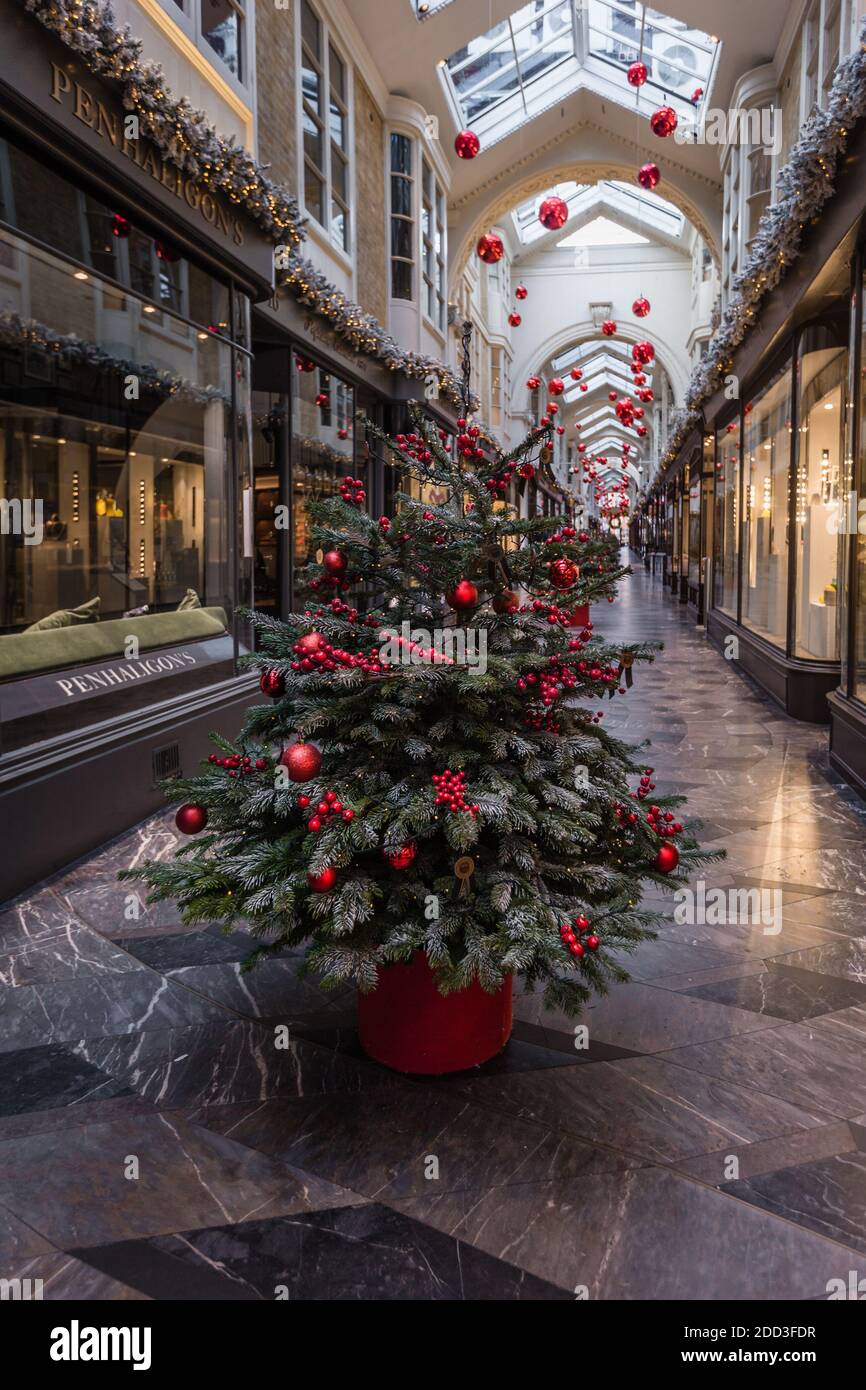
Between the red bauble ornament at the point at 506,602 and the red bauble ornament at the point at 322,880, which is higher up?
the red bauble ornament at the point at 506,602

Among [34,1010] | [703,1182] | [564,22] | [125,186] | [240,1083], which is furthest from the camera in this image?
[564,22]

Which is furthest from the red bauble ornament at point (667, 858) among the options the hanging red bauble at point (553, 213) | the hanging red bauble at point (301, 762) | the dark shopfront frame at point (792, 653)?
the hanging red bauble at point (553, 213)

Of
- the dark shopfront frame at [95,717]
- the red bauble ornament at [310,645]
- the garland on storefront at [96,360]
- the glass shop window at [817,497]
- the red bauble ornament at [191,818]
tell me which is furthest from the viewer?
the glass shop window at [817,497]

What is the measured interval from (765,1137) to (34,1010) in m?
2.29

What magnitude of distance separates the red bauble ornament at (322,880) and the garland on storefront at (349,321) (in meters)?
7.36

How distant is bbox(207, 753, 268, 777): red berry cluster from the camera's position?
8.81 ft

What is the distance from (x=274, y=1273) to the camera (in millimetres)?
1939

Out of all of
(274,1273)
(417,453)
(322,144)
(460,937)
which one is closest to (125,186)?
(417,453)

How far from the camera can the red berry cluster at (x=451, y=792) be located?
229cm

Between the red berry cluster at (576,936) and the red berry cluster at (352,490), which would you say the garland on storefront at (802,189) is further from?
the red berry cluster at (576,936)

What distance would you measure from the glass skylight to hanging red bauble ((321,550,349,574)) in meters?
15.3

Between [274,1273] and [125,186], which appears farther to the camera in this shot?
[125,186]

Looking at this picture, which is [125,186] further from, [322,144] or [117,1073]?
[322,144]

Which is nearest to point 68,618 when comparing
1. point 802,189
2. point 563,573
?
point 563,573
